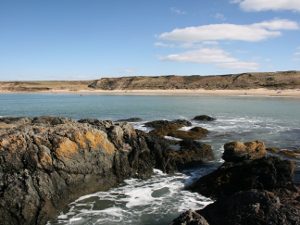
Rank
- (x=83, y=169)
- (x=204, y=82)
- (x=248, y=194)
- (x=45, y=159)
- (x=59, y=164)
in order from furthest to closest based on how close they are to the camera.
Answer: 1. (x=204, y=82)
2. (x=83, y=169)
3. (x=59, y=164)
4. (x=45, y=159)
5. (x=248, y=194)

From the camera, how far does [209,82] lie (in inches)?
4345

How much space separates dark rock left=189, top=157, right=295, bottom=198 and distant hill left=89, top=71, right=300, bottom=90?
266ft

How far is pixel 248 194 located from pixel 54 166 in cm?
682

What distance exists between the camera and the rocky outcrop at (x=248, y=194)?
31.3 feet

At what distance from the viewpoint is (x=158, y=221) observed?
494 inches

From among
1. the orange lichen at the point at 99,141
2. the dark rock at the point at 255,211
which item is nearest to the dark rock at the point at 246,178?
the orange lichen at the point at 99,141

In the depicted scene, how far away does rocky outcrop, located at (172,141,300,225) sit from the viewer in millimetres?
9547

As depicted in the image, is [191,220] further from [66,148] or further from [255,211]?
[66,148]

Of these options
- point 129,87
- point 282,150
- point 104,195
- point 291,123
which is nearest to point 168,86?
point 129,87

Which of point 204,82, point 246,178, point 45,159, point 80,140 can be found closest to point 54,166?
point 45,159

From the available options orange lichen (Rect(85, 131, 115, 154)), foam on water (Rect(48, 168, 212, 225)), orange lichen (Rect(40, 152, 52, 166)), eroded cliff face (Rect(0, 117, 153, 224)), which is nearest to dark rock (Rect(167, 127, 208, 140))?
eroded cliff face (Rect(0, 117, 153, 224))

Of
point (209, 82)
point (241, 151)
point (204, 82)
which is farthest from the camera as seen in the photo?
point (204, 82)

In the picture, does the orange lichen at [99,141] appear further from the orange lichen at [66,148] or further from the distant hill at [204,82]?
the distant hill at [204,82]

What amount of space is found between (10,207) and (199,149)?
36.2ft
